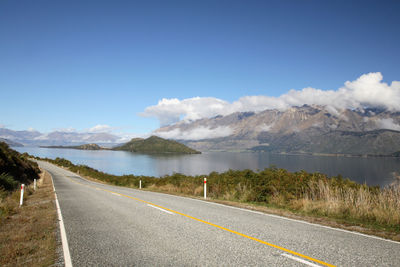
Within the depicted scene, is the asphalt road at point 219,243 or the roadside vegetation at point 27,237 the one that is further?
the roadside vegetation at point 27,237

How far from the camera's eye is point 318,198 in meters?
13.0

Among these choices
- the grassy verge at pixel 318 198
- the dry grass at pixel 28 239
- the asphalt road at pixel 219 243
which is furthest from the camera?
the grassy verge at pixel 318 198

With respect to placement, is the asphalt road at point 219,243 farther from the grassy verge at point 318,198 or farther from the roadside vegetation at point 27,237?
the grassy verge at point 318,198

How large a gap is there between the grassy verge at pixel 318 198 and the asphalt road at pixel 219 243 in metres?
1.57

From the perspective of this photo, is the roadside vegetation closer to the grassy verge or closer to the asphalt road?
the asphalt road

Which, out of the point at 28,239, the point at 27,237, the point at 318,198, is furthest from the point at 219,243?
the point at 318,198

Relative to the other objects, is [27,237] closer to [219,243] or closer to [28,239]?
[28,239]

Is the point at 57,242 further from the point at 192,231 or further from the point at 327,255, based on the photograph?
the point at 327,255

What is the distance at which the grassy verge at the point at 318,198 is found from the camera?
855 cm

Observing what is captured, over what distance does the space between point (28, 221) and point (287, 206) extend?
434 inches

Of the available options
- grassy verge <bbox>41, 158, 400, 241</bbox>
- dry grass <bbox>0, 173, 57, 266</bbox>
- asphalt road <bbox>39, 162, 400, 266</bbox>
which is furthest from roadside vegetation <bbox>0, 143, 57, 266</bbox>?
grassy verge <bbox>41, 158, 400, 241</bbox>

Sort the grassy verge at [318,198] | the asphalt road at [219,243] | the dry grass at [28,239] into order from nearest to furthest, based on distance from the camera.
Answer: the asphalt road at [219,243], the dry grass at [28,239], the grassy verge at [318,198]

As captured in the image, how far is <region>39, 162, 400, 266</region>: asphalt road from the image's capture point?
4.98m

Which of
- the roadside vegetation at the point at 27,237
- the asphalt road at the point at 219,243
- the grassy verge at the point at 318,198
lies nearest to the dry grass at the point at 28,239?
the roadside vegetation at the point at 27,237
